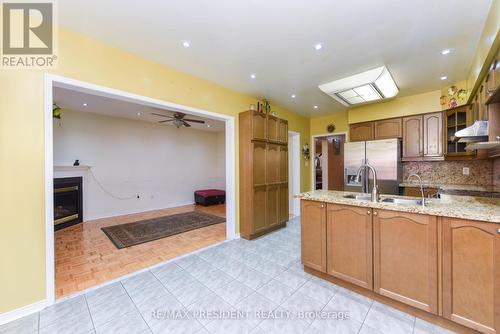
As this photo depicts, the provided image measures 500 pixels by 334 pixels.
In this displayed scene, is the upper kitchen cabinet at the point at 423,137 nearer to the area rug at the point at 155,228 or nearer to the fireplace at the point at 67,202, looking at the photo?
the area rug at the point at 155,228

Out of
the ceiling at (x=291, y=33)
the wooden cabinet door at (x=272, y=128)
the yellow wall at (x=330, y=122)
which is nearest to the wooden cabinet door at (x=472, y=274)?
the ceiling at (x=291, y=33)

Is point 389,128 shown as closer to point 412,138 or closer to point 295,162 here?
point 412,138

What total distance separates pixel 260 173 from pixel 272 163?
41cm

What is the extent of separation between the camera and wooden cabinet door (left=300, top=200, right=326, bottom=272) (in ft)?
7.63

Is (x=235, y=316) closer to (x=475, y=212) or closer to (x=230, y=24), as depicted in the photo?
(x=475, y=212)

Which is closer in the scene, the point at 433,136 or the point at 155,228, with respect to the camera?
the point at 433,136

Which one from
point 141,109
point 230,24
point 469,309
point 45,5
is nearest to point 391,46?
point 230,24

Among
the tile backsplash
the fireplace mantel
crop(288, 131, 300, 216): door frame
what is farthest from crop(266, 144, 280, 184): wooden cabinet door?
the fireplace mantel

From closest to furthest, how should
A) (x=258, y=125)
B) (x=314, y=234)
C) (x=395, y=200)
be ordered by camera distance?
1. (x=395, y=200)
2. (x=314, y=234)
3. (x=258, y=125)

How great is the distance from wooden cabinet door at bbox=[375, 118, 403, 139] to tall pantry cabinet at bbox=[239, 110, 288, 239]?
6.41ft

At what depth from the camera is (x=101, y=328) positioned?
5.45ft

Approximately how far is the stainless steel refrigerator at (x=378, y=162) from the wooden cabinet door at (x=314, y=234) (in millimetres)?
2090

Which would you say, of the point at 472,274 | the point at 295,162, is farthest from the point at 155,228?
the point at 472,274

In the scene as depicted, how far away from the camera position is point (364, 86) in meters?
3.01
